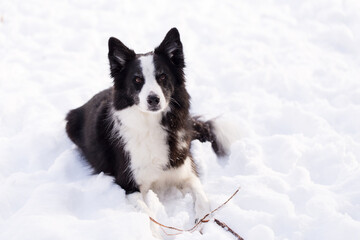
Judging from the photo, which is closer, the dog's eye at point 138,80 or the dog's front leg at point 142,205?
the dog's front leg at point 142,205

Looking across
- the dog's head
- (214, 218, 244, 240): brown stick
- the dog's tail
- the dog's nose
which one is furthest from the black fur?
(214, 218, 244, 240): brown stick

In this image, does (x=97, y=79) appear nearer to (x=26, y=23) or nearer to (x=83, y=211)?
(x=26, y=23)

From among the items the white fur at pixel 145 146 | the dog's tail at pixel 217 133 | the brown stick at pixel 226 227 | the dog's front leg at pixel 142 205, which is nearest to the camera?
the brown stick at pixel 226 227

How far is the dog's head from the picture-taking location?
3797mm

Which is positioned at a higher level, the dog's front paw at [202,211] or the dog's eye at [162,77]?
the dog's eye at [162,77]

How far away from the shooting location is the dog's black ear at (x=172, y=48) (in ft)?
13.3

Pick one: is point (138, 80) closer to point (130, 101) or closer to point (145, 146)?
point (130, 101)

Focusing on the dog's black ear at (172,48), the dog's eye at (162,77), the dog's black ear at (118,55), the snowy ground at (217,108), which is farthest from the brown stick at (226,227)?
the dog's black ear at (118,55)

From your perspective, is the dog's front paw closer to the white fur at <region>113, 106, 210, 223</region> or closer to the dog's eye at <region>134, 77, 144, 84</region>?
the white fur at <region>113, 106, 210, 223</region>

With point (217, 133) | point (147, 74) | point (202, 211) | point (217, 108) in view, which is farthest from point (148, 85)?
point (217, 108)

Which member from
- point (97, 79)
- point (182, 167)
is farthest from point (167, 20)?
point (182, 167)

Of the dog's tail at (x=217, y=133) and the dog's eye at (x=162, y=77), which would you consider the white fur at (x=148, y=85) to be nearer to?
the dog's eye at (x=162, y=77)

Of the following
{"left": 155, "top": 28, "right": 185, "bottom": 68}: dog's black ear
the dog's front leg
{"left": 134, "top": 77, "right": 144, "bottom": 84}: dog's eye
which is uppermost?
{"left": 155, "top": 28, "right": 185, "bottom": 68}: dog's black ear

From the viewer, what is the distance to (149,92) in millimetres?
3752
